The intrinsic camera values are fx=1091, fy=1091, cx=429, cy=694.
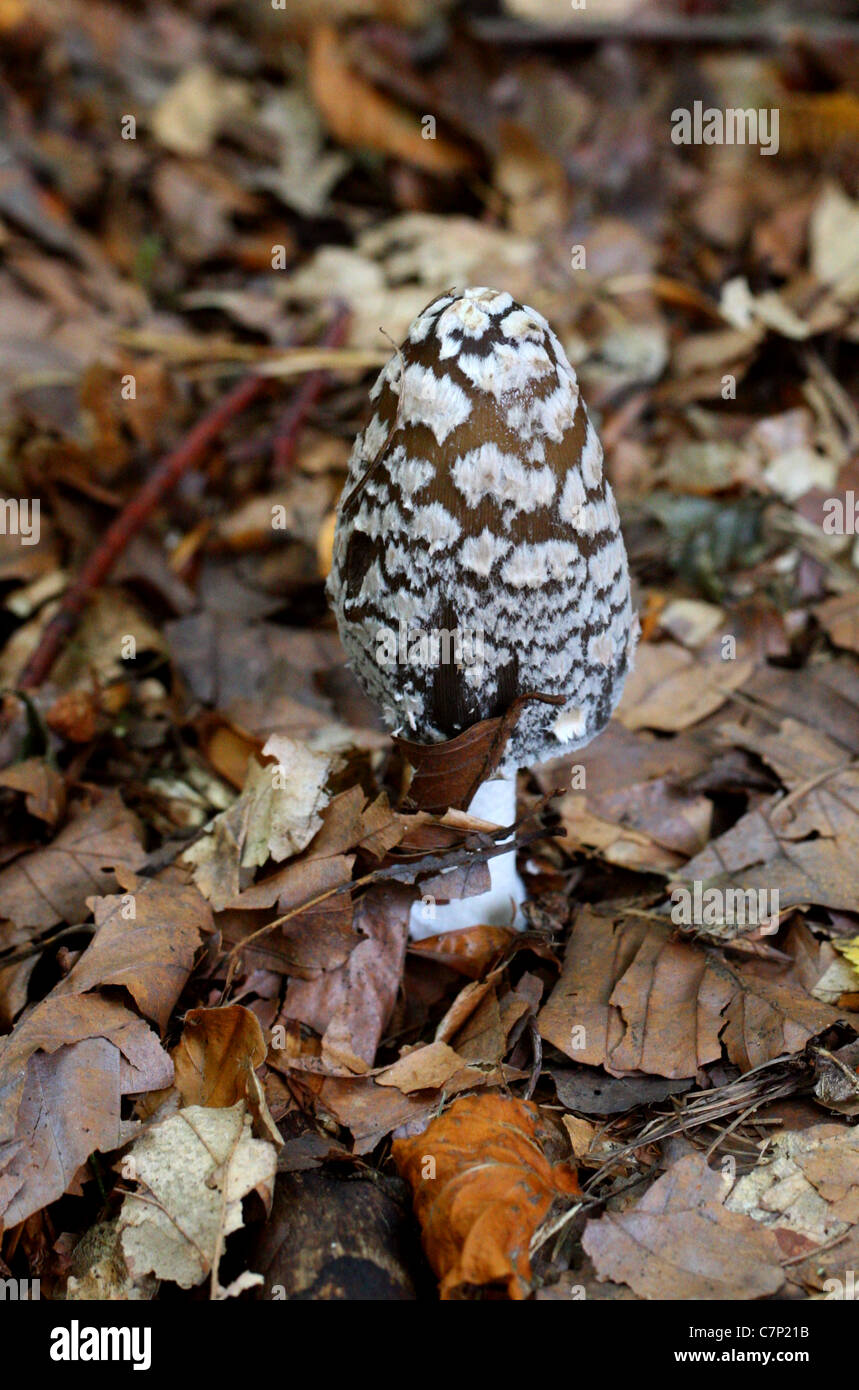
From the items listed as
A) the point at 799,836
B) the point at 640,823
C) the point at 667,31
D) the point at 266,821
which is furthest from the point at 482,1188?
the point at 667,31

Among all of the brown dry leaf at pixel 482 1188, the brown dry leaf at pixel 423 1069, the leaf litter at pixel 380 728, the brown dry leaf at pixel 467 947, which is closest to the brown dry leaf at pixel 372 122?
the leaf litter at pixel 380 728

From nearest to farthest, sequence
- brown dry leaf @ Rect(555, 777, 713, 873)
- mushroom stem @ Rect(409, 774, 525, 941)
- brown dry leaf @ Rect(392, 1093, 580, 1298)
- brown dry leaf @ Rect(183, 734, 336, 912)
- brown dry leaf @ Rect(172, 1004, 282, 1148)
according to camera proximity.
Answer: brown dry leaf @ Rect(392, 1093, 580, 1298) < brown dry leaf @ Rect(172, 1004, 282, 1148) < brown dry leaf @ Rect(183, 734, 336, 912) < mushroom stem @ Rect(409, 774, 525, 941) < brown dry leaf @ Rect(555, 777, 713, 873)

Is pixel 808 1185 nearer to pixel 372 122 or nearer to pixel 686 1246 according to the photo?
pixel 686 1246

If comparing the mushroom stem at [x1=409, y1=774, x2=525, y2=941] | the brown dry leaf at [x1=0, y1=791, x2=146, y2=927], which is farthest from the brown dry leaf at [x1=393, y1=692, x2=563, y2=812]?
the brown dry leaf at [x1=0, y1=791, x2=146, y2=927]

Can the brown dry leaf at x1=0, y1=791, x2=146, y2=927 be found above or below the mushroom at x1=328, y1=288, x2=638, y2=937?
below

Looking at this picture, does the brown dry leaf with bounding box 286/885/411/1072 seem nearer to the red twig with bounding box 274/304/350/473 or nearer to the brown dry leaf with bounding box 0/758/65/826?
the brown dry leaf with bounding box 0/758/65/826

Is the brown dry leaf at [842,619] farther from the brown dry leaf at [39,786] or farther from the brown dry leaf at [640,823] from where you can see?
the brown dry leaf at [39,786]

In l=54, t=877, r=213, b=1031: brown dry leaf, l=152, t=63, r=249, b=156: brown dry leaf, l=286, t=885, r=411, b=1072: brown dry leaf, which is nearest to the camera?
l=54, t=877, r=213, b=1031: brown dry leaf
